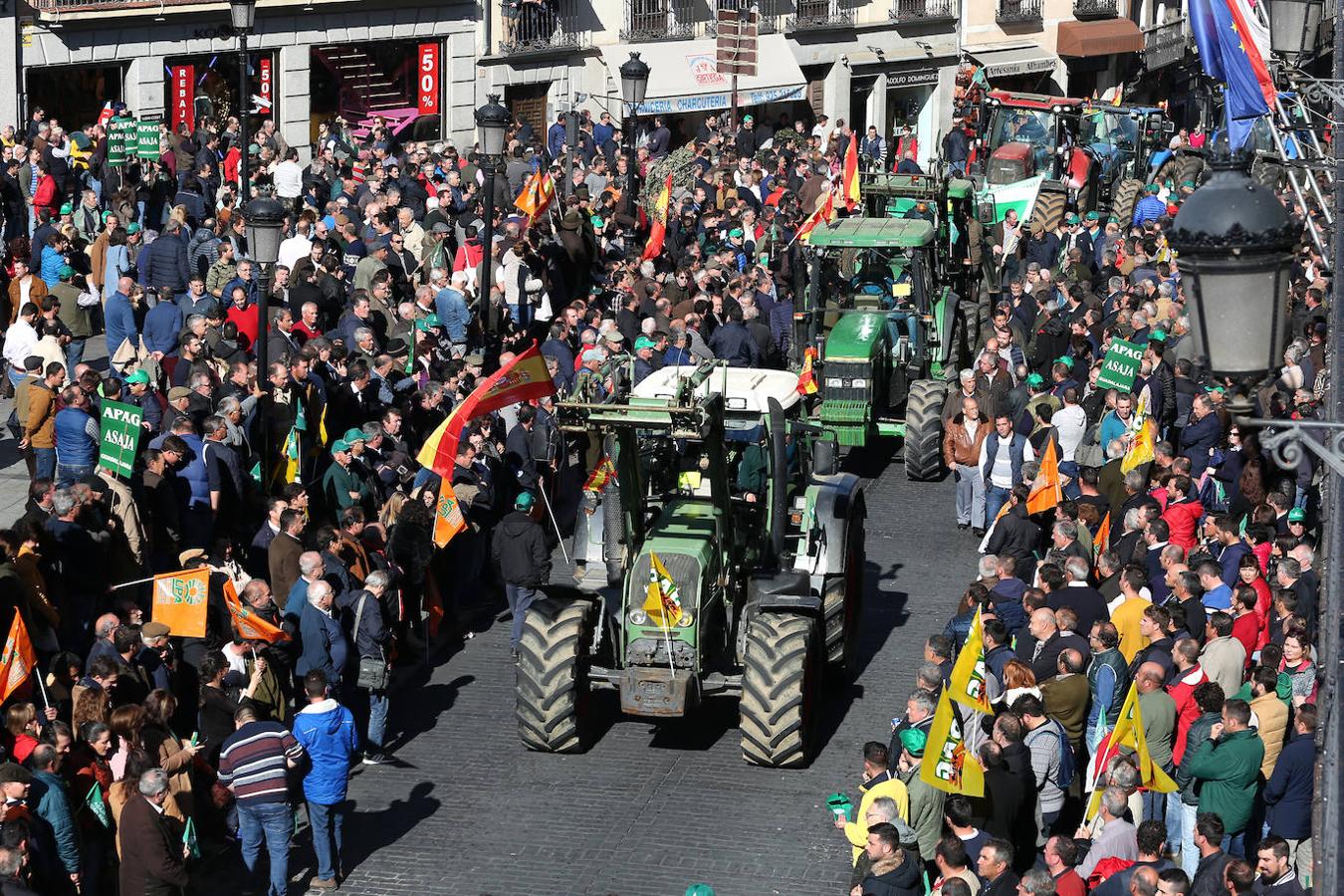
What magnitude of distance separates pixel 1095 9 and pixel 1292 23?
3919 centimetres

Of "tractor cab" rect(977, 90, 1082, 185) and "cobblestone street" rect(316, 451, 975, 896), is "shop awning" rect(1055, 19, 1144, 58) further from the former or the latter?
"cobblestone street" rect(316, 451, 975, 896)

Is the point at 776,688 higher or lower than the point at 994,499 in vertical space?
lower

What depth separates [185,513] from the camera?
16812 mm

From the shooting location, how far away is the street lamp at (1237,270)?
6684 mm

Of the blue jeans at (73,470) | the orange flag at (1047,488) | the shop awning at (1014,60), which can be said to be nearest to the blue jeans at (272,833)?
the blue jeans at (73,470)

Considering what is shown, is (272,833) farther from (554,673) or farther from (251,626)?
(554,673)

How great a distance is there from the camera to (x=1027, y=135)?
40.1m

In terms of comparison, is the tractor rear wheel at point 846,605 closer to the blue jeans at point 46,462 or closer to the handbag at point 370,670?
the handbag at point 370,670

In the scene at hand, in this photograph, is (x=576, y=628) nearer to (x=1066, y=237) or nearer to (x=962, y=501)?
(x=962, y=501)

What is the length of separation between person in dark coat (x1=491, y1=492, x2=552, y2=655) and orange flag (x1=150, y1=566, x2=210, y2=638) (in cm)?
344

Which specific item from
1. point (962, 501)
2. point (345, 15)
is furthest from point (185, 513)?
point (345, 15)

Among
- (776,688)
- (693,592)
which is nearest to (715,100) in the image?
(693,592)

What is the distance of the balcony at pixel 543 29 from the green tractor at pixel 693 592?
27.1 metres

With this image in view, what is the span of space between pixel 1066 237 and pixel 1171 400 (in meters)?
9.98
